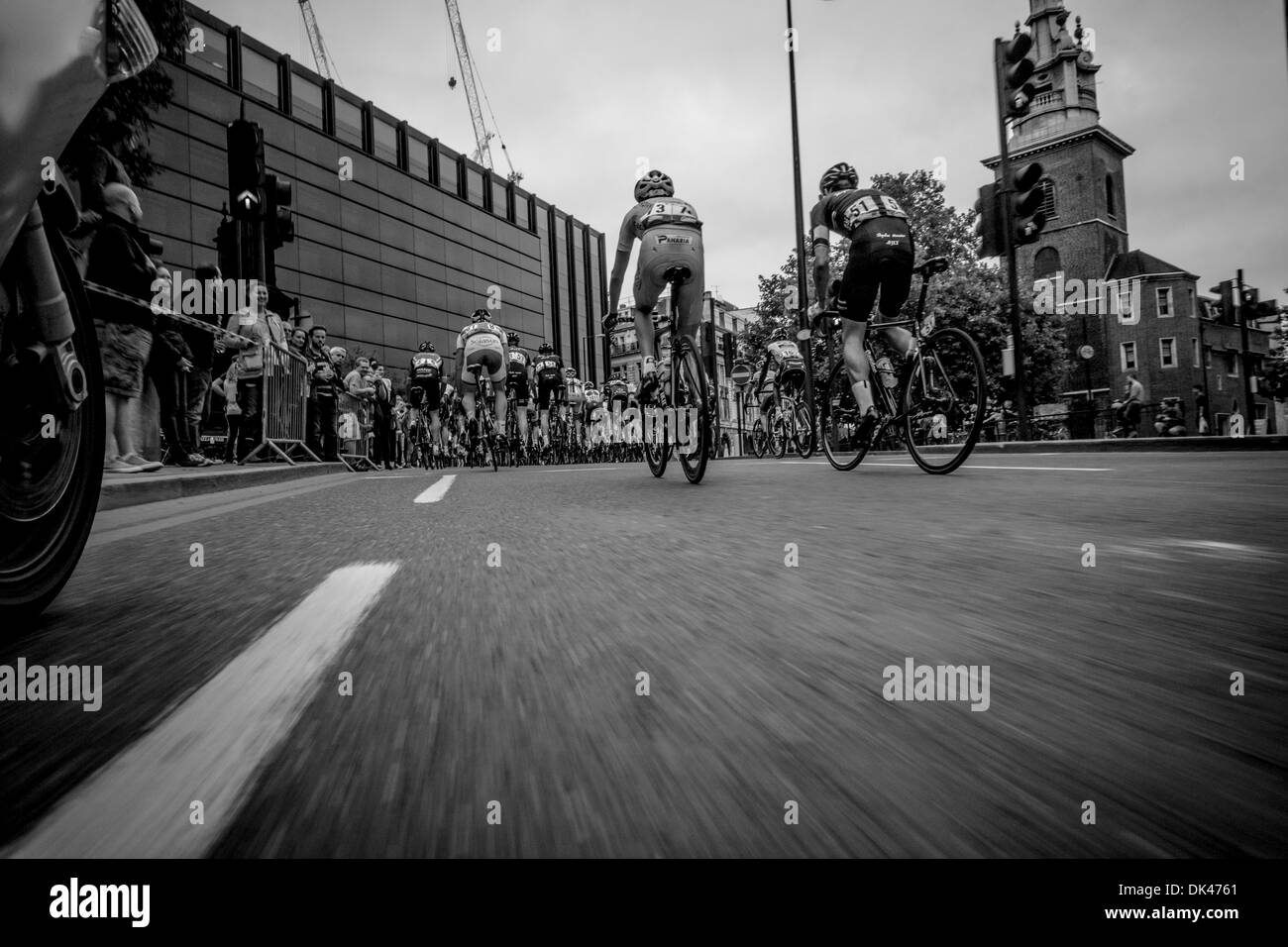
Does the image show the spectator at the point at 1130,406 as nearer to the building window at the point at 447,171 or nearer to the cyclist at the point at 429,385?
the cyclist at the point at 429,385

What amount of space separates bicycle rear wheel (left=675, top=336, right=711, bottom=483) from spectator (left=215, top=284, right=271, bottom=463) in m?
7.20

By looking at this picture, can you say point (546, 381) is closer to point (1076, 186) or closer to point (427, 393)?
point (427, 393)

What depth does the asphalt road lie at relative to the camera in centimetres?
77

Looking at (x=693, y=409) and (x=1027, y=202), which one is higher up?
(x=1027, y=202)

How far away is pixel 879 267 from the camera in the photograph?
685 centimetres

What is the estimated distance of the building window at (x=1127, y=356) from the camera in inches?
2547

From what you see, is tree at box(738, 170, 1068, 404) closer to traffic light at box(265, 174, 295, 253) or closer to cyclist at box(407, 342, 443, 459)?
cyclist at box(407, 342, 443, 459)

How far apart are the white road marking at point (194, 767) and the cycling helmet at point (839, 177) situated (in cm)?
727

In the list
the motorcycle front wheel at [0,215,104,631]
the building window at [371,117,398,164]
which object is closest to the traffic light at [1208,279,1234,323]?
the motorcycle front wheel at [0,215,104,631]

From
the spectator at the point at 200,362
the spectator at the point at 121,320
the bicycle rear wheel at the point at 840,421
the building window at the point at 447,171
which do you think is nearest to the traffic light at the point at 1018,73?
the bicycle rear wheel at the point at 840,421

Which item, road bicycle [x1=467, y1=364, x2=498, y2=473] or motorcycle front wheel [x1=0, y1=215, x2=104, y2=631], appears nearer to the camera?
motorcycle front wheel [x1=0, y1=215, x2=104, y2=631]

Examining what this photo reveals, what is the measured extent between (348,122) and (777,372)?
37.6m

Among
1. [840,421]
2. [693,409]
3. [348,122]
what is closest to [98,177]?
[693,409]
